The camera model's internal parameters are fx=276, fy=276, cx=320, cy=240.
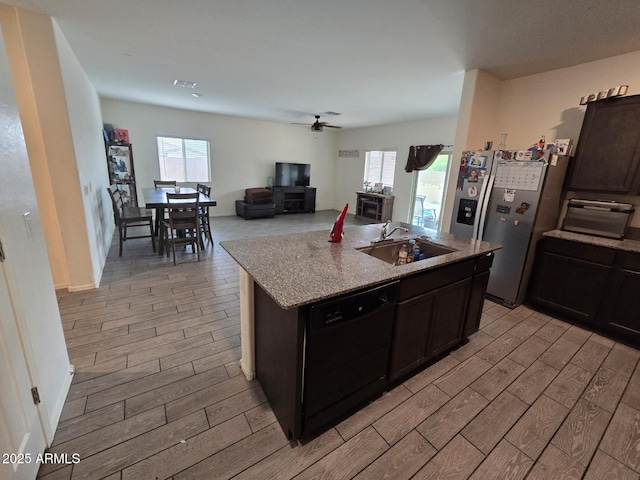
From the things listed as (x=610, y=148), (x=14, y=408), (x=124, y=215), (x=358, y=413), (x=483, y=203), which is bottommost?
(x=358, y=413)

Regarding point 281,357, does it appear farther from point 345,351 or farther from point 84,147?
point 84,147

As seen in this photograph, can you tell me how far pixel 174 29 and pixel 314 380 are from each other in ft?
10.4

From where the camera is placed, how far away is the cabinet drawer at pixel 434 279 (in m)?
1.62

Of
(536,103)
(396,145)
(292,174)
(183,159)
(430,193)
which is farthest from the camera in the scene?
(292,174)

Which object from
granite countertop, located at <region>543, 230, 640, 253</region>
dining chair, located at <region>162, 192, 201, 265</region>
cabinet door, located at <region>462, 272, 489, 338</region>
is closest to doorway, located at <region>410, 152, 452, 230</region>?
granite countertop, located at <region>543, 230, 640, 253</region>

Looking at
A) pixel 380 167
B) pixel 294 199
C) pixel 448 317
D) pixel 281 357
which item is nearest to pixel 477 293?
pixel 448 317

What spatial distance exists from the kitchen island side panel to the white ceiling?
219cm

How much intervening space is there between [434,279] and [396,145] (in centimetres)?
594

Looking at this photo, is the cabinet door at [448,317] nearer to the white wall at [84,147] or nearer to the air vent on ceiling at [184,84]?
the white wall at [84,147]

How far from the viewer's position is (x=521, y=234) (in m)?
2.81

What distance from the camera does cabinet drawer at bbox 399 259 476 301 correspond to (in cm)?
162

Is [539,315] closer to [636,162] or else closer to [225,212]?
[636,162]

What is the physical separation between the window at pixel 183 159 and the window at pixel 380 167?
14.2ft

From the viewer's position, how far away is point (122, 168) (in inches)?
223
